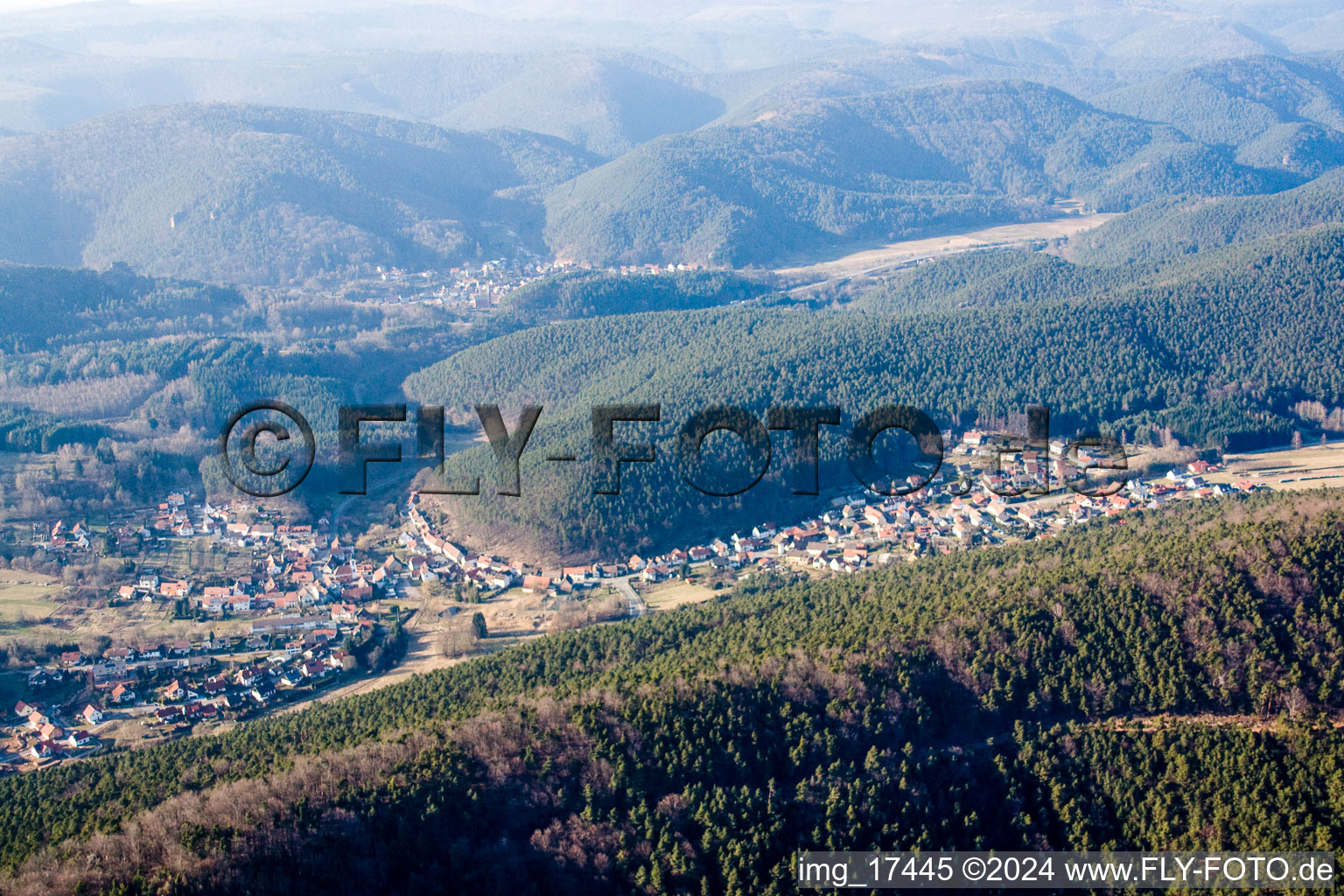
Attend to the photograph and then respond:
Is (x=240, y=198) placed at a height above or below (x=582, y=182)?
below

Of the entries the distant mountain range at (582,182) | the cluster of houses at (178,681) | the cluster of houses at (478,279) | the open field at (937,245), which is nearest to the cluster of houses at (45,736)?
the cluster of houses at (178,681)

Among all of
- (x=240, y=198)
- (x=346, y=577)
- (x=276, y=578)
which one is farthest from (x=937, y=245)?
(x=276, y=578)

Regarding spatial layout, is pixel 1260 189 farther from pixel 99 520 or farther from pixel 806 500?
pixel 99 520

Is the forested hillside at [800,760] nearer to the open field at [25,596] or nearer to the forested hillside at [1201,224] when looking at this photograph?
the open field at [25,596]

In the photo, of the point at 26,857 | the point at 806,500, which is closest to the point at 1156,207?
the point at 806,500

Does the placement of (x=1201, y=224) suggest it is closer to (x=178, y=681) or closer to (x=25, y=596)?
(x=178, y=681)

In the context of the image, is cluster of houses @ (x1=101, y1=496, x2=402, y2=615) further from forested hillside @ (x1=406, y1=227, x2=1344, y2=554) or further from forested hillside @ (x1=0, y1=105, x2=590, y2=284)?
forested hillside @ (x1=0, y1=105, x2=590, y2=284)
